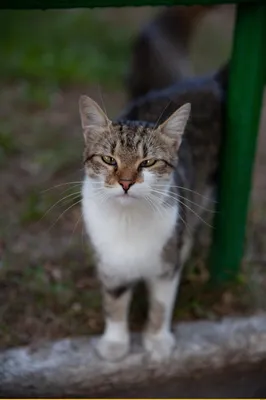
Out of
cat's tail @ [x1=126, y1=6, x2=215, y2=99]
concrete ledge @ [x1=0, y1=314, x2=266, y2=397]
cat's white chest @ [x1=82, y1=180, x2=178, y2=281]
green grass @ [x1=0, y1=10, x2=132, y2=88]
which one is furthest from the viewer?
green grass @ [x1=0, y1=10, x2=132, y2=88]

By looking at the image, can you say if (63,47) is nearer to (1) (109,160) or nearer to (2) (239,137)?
(2) (239,137)

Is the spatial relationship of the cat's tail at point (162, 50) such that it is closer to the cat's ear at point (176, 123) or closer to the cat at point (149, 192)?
the cat at point (149, 192)

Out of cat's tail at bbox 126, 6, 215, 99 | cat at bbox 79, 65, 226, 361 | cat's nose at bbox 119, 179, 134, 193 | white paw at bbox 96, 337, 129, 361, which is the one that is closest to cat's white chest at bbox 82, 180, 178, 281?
cat at bbox 79, 65, 226, 361

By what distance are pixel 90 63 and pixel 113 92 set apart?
1.47 feet

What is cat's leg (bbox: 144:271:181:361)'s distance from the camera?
5.38 ft

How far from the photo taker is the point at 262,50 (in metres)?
1.53

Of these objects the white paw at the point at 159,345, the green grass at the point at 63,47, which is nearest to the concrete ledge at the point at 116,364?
the white paw at the point at 159,345

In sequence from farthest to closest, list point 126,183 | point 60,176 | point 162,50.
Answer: point 162,50
point 60,176
point 126,183

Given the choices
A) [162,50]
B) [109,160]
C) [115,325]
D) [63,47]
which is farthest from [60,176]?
[63,47]

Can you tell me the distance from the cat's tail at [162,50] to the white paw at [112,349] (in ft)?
3.11

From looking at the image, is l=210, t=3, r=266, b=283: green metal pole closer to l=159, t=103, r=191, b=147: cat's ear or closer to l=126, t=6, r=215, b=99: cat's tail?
l=159, t=103, r=191, b=147: cat's ear

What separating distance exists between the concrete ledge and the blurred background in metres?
0.06

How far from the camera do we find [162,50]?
7.62ft

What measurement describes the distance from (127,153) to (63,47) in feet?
6.01
